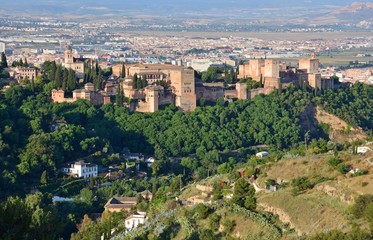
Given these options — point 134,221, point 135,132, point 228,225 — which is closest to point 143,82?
point 135,132

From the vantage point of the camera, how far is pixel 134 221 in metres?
23.4

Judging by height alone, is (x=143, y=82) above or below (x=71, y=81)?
below

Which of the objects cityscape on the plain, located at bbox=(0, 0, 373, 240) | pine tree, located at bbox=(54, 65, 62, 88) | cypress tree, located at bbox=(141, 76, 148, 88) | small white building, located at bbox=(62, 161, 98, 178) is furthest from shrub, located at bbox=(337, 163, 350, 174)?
pine tree, located at bbox=(54, 65, 62, 88)

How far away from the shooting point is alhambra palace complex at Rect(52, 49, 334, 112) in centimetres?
3797

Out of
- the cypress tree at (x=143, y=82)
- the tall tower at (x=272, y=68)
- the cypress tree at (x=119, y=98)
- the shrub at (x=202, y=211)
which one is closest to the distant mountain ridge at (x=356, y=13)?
the tall tower at (x=272, y=68)

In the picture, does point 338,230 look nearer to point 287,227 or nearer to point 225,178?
point 287,227

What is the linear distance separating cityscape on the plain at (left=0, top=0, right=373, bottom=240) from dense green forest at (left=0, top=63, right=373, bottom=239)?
0.19 ft

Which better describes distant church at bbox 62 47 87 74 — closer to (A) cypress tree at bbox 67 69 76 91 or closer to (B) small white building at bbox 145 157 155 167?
(A) cypress tree at bbox 67 69 76 91

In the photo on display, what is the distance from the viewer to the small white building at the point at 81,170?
31.6 m

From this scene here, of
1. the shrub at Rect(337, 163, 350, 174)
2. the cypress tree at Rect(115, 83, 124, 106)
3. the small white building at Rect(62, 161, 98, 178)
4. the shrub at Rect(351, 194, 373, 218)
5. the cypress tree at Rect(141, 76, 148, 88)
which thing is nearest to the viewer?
the shrub at Rect(351, 194, 373, 218)

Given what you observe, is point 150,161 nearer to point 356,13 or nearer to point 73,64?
point 73,64

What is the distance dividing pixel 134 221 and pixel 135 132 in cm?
1299

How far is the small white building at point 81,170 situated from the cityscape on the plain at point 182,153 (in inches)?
→ 1.7

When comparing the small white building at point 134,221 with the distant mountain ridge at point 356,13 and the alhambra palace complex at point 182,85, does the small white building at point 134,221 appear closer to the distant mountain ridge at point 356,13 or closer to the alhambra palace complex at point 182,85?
the alhambra palace complex at point 182,85
